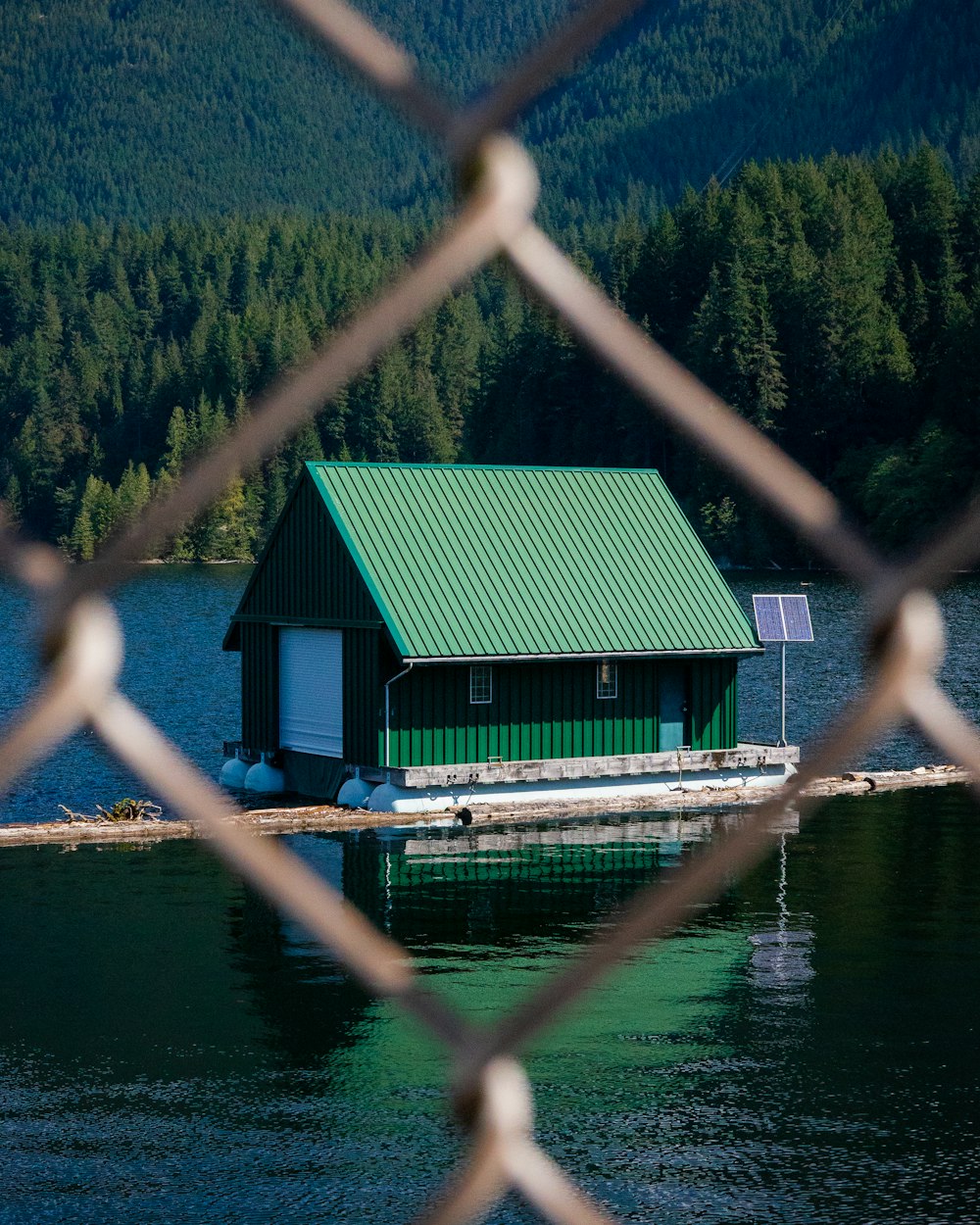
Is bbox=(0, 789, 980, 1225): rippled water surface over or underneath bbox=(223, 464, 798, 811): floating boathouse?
underneath

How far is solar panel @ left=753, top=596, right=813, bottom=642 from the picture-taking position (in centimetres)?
2933

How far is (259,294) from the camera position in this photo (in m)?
192

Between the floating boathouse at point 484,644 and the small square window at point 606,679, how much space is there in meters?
0.05

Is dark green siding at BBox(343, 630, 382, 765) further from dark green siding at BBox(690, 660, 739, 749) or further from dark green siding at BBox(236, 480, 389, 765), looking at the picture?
dark green siding at BBox(690, 660, 739, 749)

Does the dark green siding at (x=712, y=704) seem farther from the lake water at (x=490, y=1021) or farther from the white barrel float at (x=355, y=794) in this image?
the white barrel float at (x=355, y=794)

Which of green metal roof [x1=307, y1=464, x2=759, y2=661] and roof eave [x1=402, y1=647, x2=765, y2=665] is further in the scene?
green metal roof [x1=307, y1=464, x2=759, y2=661]

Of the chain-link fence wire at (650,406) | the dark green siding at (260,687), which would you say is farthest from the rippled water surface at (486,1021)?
the chain-link fence wire at (650,406)

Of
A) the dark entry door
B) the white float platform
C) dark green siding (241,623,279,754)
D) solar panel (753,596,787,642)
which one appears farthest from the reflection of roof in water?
dark green siding (241,623,279,754)

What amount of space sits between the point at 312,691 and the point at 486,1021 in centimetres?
1394

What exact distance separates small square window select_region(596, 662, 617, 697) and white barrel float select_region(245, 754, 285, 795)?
5.53 m

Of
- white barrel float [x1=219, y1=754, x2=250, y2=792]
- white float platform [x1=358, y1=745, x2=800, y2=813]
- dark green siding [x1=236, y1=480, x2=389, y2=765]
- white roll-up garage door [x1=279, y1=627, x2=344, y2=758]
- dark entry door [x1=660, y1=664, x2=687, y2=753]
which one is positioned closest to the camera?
white float platform [x1=358, y1=745, x2=800, y2=813]

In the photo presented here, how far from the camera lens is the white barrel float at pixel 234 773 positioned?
2947cm

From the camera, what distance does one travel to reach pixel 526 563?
27.8 metres

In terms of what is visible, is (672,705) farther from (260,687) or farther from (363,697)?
(260,687)
